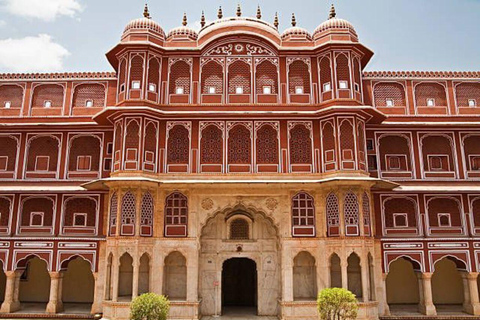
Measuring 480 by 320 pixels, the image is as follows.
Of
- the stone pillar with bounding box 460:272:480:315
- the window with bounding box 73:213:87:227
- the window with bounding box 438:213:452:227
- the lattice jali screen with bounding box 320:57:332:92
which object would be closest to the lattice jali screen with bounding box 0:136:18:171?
the window with bounding box 73:213:87:227

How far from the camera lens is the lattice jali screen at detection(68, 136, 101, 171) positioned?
20.1 m

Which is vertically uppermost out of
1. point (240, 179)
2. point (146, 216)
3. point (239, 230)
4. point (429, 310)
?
point (240, 179)

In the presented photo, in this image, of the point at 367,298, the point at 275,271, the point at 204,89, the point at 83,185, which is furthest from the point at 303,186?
the point at 83,185

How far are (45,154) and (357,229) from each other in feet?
50.7

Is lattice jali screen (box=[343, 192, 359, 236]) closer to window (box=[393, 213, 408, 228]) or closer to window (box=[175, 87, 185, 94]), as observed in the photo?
window (box=[393, 213, 408, 228])

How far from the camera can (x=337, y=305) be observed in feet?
47.6

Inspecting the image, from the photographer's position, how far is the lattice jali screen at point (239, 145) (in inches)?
733

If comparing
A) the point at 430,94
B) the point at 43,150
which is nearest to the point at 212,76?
the point at 43,150

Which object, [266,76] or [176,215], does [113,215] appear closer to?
[176,215]

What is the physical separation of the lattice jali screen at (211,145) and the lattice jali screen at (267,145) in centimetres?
176

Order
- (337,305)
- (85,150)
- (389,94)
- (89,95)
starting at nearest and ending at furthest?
(337,305), (85,150), (389,94), (89,95)

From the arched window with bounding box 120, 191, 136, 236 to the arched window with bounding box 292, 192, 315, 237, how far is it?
7.02 meters

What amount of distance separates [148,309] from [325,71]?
42.7ft

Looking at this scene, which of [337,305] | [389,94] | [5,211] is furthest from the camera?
[389,94]
